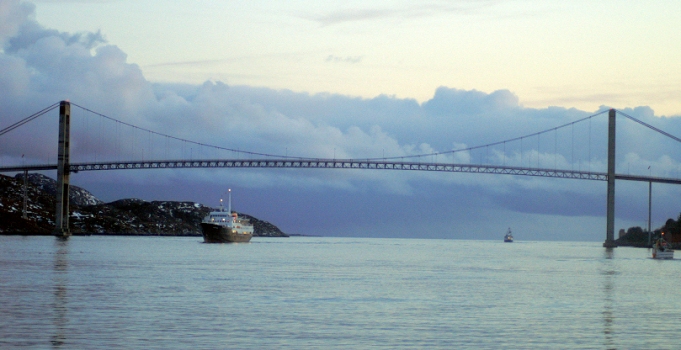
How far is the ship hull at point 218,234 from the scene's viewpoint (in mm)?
120562

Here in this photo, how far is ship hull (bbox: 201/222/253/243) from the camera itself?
12056 centimetres

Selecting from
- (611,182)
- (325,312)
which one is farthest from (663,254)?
(325,312)

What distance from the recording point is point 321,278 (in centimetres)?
4453

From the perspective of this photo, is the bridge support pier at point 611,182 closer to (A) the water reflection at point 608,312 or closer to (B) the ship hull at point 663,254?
(B) the ship hull at point 663,254

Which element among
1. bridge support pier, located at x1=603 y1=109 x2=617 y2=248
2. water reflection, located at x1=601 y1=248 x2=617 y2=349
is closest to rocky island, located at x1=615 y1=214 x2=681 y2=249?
bridge support pier, located at x1=603 y1=109 x2=617 y2=248

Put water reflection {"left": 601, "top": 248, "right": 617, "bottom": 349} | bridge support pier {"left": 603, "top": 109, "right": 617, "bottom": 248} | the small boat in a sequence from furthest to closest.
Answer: bridge support pier {"left": 603, "top": 109, "right": 617, "bottom": 248} < the small boat < water reflection {"left": 601, "top": 248, "right": 617, "bottom": 349}

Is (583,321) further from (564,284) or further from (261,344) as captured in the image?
(564,284)

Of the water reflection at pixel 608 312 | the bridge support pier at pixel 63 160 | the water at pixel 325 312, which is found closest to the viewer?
the water at pixel 325 312

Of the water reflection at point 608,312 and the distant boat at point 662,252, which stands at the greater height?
the water reflection at point 608,312

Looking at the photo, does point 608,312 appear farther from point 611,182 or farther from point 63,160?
point 63,160

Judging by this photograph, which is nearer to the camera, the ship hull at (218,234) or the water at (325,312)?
the water at (325,312)

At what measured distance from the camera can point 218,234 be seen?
12194cm

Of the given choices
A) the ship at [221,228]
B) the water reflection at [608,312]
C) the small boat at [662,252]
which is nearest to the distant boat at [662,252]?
the small boat at [662,252]

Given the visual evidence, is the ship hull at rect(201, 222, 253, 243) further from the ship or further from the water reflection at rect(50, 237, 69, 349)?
the water reflection at rect(50, 237, 69, 349)
